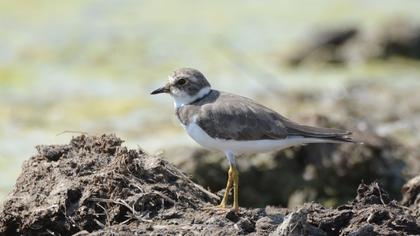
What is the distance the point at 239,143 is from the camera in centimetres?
815

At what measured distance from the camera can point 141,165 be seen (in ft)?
26.5

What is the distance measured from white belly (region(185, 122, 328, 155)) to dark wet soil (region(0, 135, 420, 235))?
319mm

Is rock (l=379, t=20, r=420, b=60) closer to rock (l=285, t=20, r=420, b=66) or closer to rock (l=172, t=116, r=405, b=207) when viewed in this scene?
rock (l=285, t=20, r=420, b=66)

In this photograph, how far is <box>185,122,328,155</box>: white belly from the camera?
26.7ft

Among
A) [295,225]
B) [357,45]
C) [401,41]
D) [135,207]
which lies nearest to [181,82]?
[135,207]

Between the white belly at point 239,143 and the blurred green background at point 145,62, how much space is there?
142 inches

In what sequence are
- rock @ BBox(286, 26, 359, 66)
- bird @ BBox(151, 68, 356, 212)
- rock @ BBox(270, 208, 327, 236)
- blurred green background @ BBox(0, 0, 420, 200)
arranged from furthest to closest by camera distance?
rock @ BBox(286, 26, 359, 66)
blurred green background @ BBox(0, 0, 420, 200)
bird @ BBox(151, 68, 356, 212)
rock @ BBox(270, 208, 327, 236)

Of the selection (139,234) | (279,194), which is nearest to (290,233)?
(139,234)

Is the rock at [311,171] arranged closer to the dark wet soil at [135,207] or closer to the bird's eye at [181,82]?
the bird's eye at [181,82]

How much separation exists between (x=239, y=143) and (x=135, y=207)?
1.03 meters

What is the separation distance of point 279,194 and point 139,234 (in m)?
4.38

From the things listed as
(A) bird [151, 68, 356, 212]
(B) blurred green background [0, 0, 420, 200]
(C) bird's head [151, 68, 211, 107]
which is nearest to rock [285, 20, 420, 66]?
(B) blurred green background [0, 0, 420, 200]

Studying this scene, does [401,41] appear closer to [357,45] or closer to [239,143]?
[357,45]

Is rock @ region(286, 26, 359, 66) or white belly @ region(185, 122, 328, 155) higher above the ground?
rock @ region(286, 26, 359, 66)
